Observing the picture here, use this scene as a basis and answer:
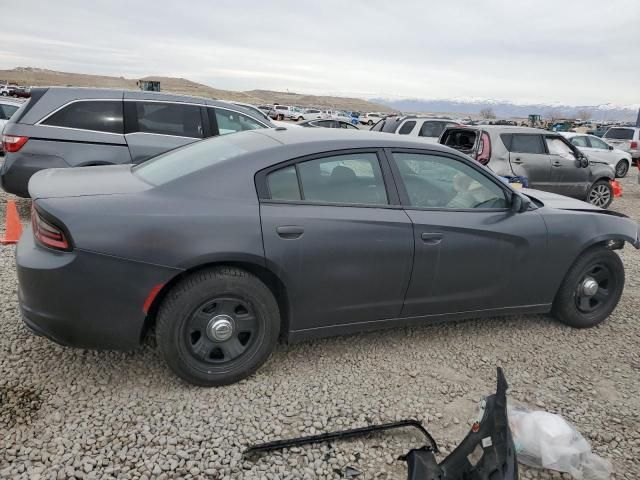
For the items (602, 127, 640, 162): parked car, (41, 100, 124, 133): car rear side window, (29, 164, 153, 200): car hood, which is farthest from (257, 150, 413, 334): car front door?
(602, 127, 640, 162): parked car

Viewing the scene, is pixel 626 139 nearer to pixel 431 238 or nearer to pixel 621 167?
pixel 621 167

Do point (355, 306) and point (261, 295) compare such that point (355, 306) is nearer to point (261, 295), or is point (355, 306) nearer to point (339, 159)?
point (261, 295)

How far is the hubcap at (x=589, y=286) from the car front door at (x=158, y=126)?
16.1ft

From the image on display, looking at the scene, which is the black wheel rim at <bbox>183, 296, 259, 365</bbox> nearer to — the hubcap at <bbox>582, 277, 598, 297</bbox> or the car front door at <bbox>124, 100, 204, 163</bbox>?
the hubcap at <bbox>582, 277, 598, 297</bbox>

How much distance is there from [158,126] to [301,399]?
5.02 meters

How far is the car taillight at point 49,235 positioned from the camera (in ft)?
8.30

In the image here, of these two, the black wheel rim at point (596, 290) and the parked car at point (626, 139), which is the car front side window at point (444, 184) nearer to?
the black wheel rim at point (596, 290)

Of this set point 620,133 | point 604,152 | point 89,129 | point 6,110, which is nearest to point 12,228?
point 89,129

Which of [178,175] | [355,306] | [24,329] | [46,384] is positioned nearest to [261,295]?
[355,306]

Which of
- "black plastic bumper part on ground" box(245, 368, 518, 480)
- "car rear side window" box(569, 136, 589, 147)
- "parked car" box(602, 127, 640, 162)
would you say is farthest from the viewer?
"parked car" box(602, 127, 640, 162)

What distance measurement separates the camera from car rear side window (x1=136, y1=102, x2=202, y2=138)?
6574 mm

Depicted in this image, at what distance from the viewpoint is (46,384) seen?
286cm

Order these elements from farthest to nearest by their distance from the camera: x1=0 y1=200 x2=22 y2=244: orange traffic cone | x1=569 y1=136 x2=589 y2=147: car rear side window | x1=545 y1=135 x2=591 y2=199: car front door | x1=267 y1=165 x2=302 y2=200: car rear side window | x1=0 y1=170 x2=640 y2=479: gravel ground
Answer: x1=569 y1=136 x2=589 y2=147: car rear side window
x1=545 y1=135 x2=591 y2=199: car front door
x1=0 y1=200 x2=22 y2=244: orange traffic cone
x1=267 y1=165 x2=302 y2=200: car rear side window
x1=0 y1=170 x2=640 y2=479: gravel ground

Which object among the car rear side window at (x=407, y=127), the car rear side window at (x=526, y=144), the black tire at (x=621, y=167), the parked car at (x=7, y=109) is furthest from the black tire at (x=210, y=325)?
the black tire at (x=621, y=167)
